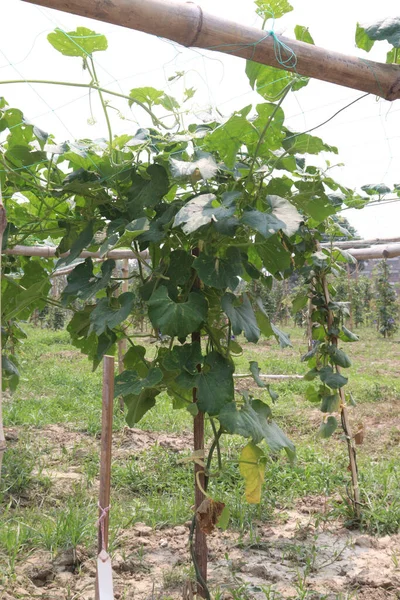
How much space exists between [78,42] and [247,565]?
1978mm

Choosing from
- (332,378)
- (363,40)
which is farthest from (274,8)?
(332,378)

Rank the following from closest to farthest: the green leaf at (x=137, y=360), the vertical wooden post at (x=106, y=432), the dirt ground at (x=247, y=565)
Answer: the vertical wooden post at (x=106, y=432) < the green leaf at (x=137, y=360) < the dirt ground at (x=247, y=565)

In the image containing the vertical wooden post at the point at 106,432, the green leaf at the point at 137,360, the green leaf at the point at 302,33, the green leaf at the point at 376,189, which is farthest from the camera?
the green leaf at the point at 376,189

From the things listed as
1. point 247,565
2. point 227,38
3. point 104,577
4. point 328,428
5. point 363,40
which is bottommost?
point 247,565

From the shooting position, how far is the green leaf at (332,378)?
2.57m

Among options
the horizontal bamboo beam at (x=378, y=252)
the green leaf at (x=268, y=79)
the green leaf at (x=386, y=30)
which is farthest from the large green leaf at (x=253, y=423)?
the horizontal bamboo beam at (x=378, y=252)

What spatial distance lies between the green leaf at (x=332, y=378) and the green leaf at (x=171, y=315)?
1.34 meters

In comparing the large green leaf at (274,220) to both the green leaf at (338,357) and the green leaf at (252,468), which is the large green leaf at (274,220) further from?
the green leaf at (338,357)

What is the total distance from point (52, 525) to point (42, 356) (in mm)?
5992

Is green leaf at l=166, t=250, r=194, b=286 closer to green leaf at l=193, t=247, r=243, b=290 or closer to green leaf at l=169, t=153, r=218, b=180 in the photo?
green leaf at l=193, t=247, r=243, b=290

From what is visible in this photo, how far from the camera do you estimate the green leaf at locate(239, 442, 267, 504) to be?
4.78ft

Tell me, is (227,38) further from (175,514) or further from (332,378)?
(175,514)

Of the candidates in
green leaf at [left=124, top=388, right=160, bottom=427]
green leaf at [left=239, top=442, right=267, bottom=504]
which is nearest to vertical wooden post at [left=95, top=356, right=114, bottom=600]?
green leaf at [left=124, top=388, right=160, bottom=427]

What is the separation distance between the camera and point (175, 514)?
273 centimetres
